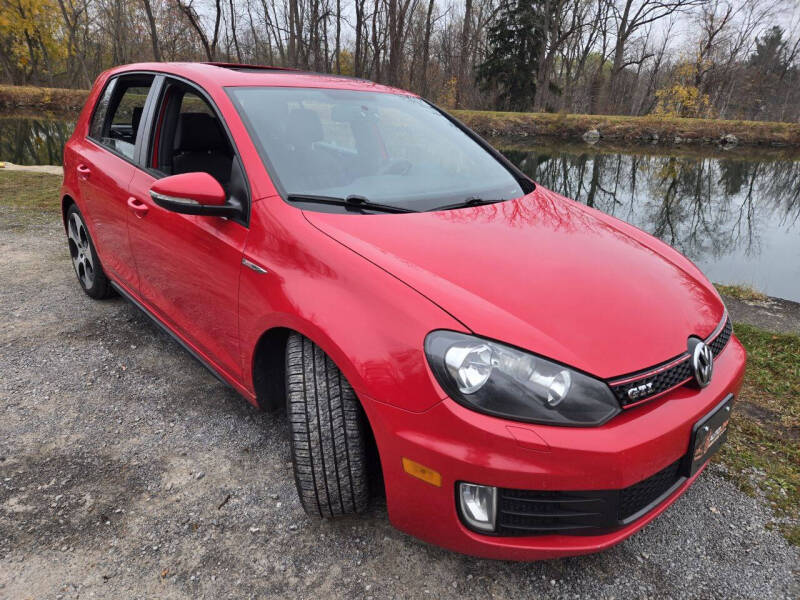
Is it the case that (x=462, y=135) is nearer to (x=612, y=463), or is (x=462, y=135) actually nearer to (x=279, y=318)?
(x=279, y=318)

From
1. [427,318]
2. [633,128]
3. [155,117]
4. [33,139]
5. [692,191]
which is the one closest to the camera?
[427,318]

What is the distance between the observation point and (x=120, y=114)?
3283 mm

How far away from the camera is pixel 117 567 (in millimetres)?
1740

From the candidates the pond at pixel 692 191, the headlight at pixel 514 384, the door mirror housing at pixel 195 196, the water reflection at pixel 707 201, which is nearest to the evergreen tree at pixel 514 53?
the pond at pixel 692 191

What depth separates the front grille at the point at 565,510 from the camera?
141 cm

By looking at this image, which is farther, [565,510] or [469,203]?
[469,203]

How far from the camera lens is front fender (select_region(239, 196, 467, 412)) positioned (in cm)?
146

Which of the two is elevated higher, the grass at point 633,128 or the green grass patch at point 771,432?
the grass at point 633,128

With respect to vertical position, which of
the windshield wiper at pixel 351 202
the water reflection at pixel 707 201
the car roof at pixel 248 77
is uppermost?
the car roof at pixel 248 77

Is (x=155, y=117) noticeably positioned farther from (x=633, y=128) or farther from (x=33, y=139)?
(x=633, y=128)

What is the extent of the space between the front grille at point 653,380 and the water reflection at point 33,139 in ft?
40.9

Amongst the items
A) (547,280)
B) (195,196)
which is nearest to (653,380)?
(547,280)

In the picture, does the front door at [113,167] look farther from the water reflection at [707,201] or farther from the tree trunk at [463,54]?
the tree trunk at [463,54]

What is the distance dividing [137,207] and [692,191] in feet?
42.7
